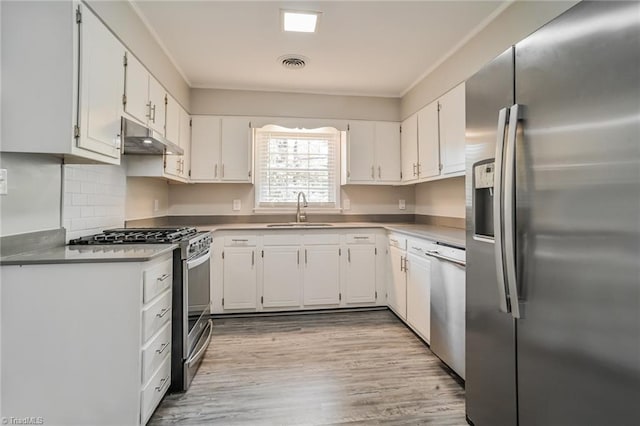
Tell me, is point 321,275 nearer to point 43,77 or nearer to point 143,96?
point 143,96

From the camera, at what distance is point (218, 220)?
3.80 meters

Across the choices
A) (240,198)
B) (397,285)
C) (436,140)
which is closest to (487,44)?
(436,140)

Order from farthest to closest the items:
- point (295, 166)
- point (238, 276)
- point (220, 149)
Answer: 1. point (295, 166)
2. point (220, 149)
3. point (238, 276)

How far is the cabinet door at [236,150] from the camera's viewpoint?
3.59 m

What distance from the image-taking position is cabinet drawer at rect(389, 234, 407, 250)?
296cm

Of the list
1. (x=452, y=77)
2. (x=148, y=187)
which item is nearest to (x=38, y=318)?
(x=148, y=187)

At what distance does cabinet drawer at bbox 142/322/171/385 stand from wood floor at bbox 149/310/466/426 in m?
0.30

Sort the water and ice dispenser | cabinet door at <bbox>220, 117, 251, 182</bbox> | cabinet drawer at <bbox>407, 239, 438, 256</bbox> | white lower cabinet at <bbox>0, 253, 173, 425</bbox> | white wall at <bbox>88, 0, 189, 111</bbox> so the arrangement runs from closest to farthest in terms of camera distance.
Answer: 1. white lower cabinet at <bbox>0, 253, 173, 425</bbox>
2. the water and ice dispenser
3. white wall at <bbox>88, 0, 189, 111</bbox>
4. cabinet drawer at <bbox>407, 239, 438, 256</bbox>
5. cabinet door at <bbox>220, 117, 251, 182</bbox>

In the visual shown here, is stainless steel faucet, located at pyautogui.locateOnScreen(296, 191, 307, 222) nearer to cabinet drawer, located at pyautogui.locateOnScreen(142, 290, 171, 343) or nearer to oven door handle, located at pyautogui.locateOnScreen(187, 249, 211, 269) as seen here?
oven door handle, located at pyautogui.locateOnScreen(187, 249, 211, 269)

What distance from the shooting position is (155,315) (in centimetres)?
168

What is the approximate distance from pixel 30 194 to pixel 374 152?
3.15 m

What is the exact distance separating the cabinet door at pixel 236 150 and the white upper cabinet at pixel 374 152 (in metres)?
1.19

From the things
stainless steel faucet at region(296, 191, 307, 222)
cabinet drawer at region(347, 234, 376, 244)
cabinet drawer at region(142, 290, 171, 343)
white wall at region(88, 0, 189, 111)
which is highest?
white wall at region(88, 0, 189, 111)

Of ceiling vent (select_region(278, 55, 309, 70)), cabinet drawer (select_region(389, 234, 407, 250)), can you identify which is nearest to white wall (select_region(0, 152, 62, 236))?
ceiling vent (select_region(278, 55, 309, 70))
